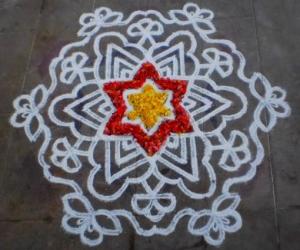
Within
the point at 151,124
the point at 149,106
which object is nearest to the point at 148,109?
the point at 149,106

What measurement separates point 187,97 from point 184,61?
468mm

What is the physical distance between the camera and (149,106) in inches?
161

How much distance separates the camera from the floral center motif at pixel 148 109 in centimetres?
393

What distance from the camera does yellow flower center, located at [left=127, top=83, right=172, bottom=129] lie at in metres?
4.02

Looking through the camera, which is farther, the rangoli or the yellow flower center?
the yellow flower center

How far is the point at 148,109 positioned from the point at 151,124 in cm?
17

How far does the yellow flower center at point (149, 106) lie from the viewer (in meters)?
4.02

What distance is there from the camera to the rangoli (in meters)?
3.60

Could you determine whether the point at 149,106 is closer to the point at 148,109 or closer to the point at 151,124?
the point at 148,109

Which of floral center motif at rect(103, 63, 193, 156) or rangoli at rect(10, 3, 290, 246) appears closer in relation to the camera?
rangoli at rect(10, 3, 290, 246)

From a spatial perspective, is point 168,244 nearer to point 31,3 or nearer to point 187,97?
point 187,97

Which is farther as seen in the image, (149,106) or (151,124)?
(149,106)

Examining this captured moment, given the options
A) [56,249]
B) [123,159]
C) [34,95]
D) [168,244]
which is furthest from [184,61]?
[56,249]

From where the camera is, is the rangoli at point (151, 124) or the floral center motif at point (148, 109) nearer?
the rangoli at point (151, 124)
